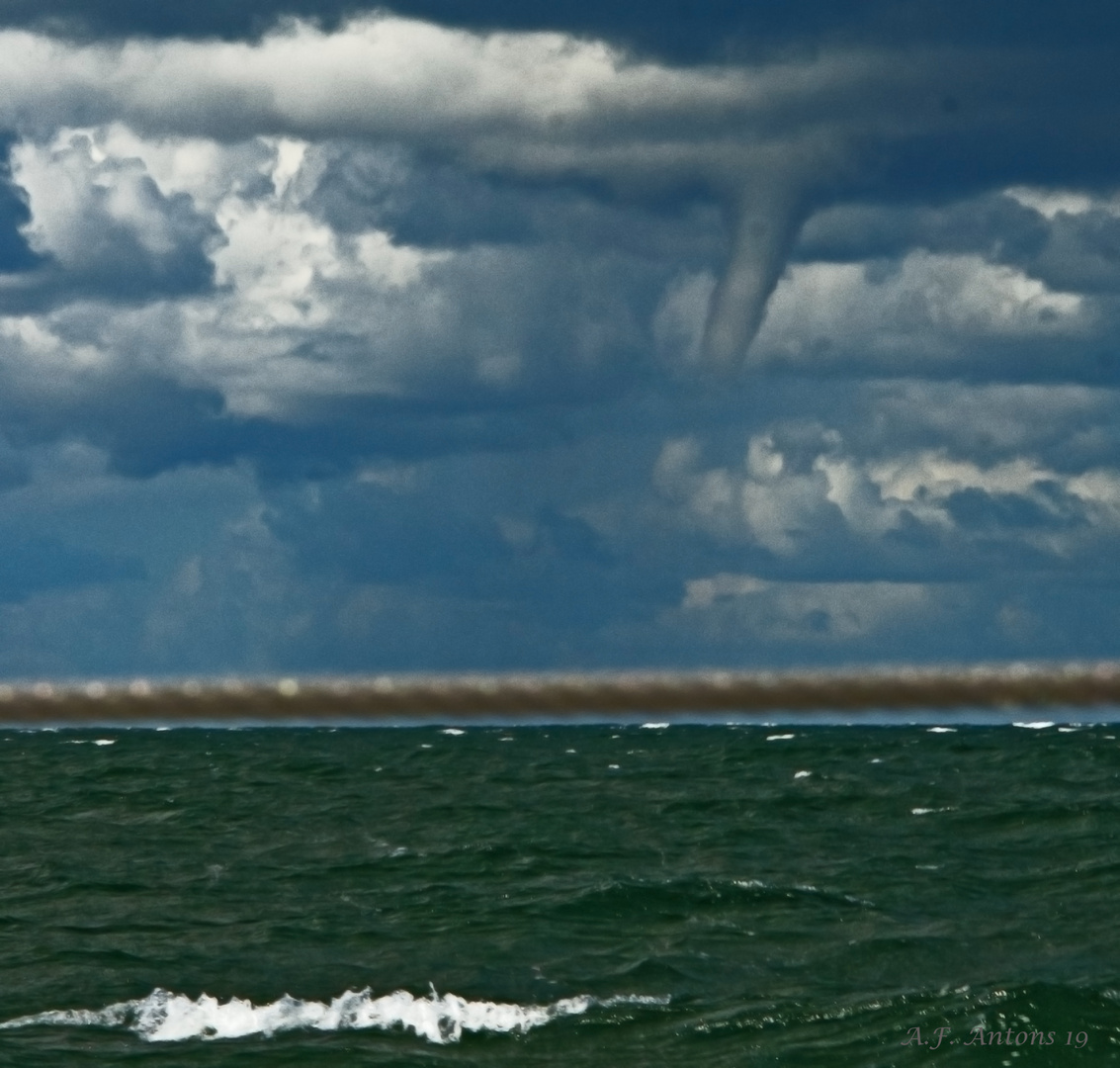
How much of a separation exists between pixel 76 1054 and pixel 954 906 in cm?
971

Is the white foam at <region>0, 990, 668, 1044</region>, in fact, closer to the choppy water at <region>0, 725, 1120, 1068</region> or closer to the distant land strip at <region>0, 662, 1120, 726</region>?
the choppy water at <region>0, 725, 1120, 1068</region>

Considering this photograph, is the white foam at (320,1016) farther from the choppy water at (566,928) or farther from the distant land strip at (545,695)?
the distant land strip at (545,695)

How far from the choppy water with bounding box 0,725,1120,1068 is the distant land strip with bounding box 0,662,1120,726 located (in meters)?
10.3

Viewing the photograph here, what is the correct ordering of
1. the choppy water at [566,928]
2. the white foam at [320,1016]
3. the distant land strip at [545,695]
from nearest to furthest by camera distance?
1. the distant land strip at [545,695]
2. the choppy water at [566,928]
3. the white foam at [320,1016]

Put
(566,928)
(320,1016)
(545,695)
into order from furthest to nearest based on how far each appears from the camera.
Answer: (566,928)
(320,1016)
(545,695)

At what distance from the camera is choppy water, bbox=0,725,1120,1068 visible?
43.8ft

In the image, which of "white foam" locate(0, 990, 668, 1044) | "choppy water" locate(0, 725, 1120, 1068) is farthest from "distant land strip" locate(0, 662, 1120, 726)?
"white foam" locate(0, 990, 668, 1044)

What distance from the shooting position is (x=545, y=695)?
2809mm

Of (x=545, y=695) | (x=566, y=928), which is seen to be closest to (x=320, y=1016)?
(x=566, y=928)

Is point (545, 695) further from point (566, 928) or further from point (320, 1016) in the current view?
point (566, 928)

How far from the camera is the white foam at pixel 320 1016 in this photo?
45.4 feet

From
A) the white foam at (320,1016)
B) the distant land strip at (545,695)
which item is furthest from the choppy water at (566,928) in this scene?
the distant land strip at (545,695)

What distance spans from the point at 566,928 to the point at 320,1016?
12.9ft

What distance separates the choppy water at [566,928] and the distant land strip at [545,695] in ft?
33.8
